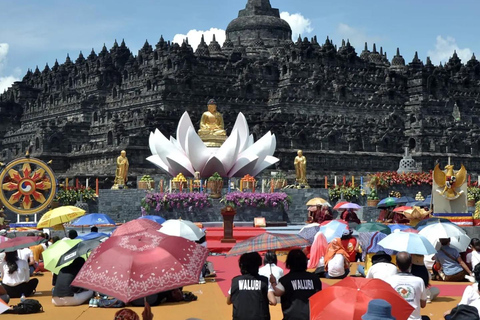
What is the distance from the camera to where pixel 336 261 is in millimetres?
18031

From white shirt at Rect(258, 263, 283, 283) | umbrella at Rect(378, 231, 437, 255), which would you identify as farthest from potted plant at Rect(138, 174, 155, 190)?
white shirt at Rect(258, 263, 283, 283)

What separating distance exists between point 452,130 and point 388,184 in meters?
30.0

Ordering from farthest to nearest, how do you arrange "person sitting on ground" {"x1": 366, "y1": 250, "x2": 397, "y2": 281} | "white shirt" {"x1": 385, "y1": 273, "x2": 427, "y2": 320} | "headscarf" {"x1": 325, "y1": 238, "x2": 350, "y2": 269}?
"headscarf" {"x1": 325, "y1": 238, "x2": 350, "y2": 269}, "person sitting on ground" {"x1": 366, "y1": 250, "x2": 397, "y2": 281}, "white shirt" {"x1": 385, "y1": 273, "x2": 427, "y2": 320}

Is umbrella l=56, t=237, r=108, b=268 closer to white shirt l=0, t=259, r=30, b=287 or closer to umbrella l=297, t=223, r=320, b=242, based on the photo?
white shirt l=0, t=259, r=30, b=287

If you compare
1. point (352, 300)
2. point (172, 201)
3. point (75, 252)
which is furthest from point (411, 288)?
point (172, 201)

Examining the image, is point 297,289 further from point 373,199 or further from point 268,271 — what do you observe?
point 373,199

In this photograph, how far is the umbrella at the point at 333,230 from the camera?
64.5 ft

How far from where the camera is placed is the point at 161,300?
1603cm

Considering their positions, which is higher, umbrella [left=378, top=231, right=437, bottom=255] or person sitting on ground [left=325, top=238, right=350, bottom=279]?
umbrella [left=378, top=231, right=437, bottom=255]

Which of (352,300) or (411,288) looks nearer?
(352,300)

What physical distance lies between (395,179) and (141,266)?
30.3m

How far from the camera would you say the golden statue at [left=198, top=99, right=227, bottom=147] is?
4253cm

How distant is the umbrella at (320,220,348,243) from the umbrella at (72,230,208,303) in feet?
25.8

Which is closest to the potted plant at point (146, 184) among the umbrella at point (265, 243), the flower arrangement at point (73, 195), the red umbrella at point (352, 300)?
the flower arrangement at point (73, 195)
